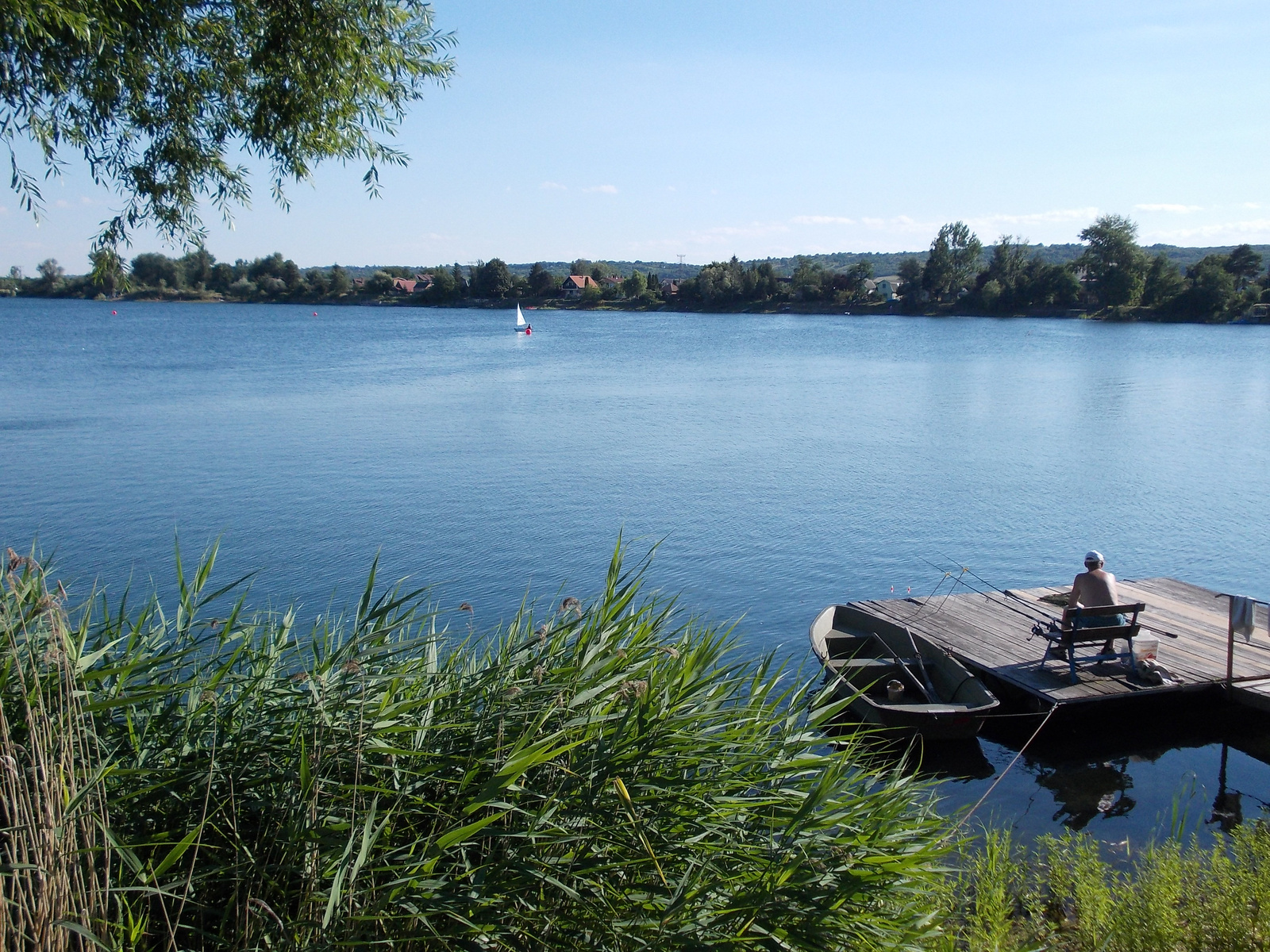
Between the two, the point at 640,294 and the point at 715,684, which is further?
the point at 640,294

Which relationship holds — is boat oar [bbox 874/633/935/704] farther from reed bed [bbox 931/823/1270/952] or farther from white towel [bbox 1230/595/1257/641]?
reed bed [bbox 931/823/1270/952]

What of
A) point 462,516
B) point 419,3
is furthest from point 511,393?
point 419,3

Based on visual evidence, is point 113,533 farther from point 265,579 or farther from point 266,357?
point 266,357

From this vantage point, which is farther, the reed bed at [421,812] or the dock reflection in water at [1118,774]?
the dock reflection in water at [1118,774]

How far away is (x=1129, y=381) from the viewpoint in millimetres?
58438

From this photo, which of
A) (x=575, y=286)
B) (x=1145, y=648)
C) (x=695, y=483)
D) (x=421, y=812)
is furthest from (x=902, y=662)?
(x=575, y=286)

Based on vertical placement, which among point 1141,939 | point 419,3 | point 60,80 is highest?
point 419,3

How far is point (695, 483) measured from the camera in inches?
1134

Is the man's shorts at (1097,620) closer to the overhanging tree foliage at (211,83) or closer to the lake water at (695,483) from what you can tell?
the lake water at (695,483)

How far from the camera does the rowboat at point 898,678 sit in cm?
1223

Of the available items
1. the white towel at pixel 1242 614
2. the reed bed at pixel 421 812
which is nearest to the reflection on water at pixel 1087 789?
the white towel at pixel 1242 614

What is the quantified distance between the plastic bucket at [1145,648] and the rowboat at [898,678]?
2.17 m

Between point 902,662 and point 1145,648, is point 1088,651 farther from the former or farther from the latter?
point 902,662

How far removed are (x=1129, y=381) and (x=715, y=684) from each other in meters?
60.9
